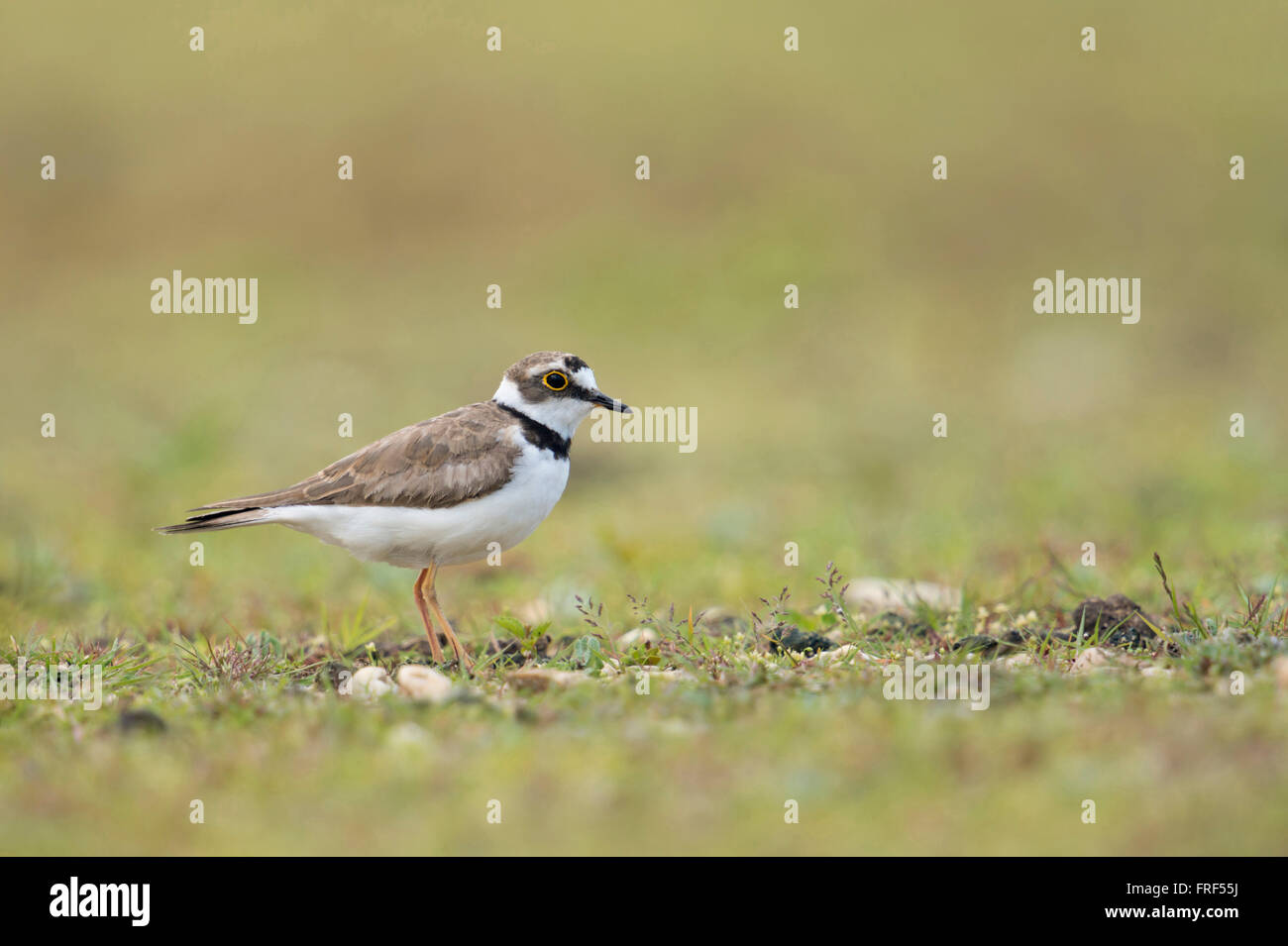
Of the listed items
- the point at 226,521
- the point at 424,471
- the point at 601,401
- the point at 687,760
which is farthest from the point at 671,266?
the point at 687,760

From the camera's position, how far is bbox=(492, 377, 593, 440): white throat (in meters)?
6.88

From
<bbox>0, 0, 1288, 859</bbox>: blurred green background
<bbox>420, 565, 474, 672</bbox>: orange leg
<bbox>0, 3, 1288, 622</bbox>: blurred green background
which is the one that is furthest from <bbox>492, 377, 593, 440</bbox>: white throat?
<bbox>0, 3, 1288, 622</bbox>: blurred green background

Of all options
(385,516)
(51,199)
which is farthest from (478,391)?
(51,199)

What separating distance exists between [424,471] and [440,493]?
0.50ft

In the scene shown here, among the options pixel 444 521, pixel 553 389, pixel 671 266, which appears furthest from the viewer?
pixel 671 266

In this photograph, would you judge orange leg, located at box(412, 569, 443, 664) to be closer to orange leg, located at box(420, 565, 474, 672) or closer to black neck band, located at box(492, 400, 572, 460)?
orange leg, located at box(420, 565, 474, 672)

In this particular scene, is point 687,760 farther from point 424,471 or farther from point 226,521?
point 226,521

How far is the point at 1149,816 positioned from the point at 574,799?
1675mm

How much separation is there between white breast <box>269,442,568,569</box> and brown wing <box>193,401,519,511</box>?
2.2 inches

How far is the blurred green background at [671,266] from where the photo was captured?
10.4 meters

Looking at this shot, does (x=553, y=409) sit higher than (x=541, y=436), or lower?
higher

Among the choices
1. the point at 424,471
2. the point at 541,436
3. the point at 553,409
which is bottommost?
the point at 424,471

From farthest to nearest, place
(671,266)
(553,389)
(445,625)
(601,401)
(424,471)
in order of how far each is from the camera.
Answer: (671,266)
(601,401)
(553,389)
(424,471)
(445,625)

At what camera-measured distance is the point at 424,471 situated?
6.50 m
